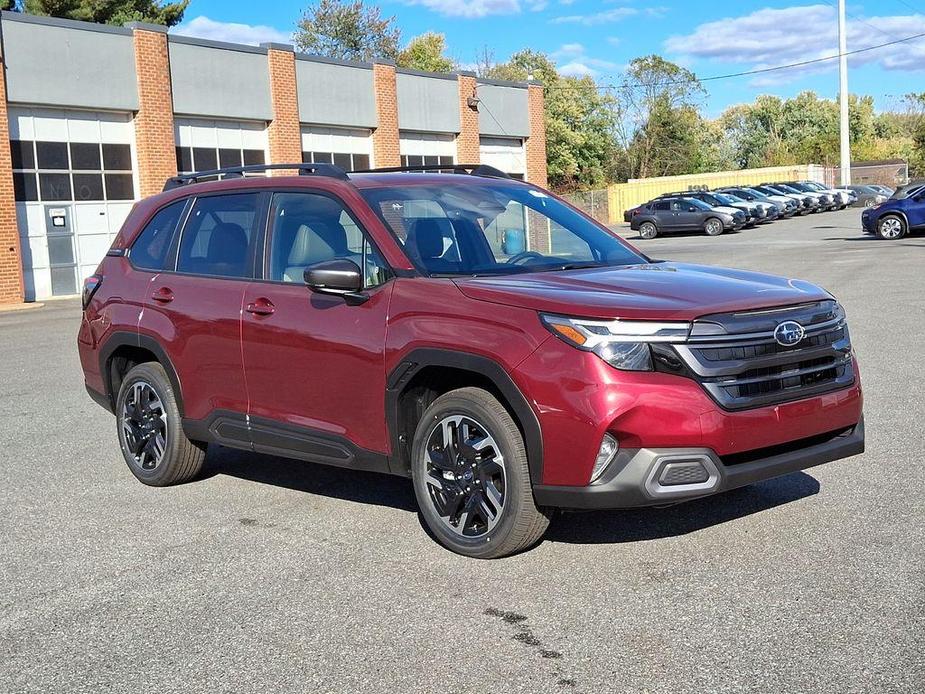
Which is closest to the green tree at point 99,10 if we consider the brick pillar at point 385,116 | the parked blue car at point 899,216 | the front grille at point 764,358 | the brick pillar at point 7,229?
the brick pillar at point 385,116

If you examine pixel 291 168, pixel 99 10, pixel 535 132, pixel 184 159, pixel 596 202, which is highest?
pixel 99 10

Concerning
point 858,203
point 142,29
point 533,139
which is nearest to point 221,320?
point 142,29

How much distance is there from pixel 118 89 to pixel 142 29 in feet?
5.69

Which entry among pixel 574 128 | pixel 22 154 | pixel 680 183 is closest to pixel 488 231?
pixel 22 154

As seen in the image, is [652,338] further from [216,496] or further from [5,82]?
[5,82]

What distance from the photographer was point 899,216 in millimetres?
32250

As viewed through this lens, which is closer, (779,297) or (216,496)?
(779,297)

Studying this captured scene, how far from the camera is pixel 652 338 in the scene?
4.67 metres

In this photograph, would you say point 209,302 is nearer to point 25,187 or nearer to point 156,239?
point 156,239

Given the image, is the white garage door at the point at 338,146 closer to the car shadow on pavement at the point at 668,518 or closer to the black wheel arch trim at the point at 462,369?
the car shadow on pavement at the point at 668,518

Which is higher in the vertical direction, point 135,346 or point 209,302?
point 209,302

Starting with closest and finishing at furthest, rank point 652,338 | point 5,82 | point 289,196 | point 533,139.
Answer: point 652,338
point 289,196
point 5,82
point 533,139

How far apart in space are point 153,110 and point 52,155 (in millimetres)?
2849

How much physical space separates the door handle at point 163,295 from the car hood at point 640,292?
2.26 m
